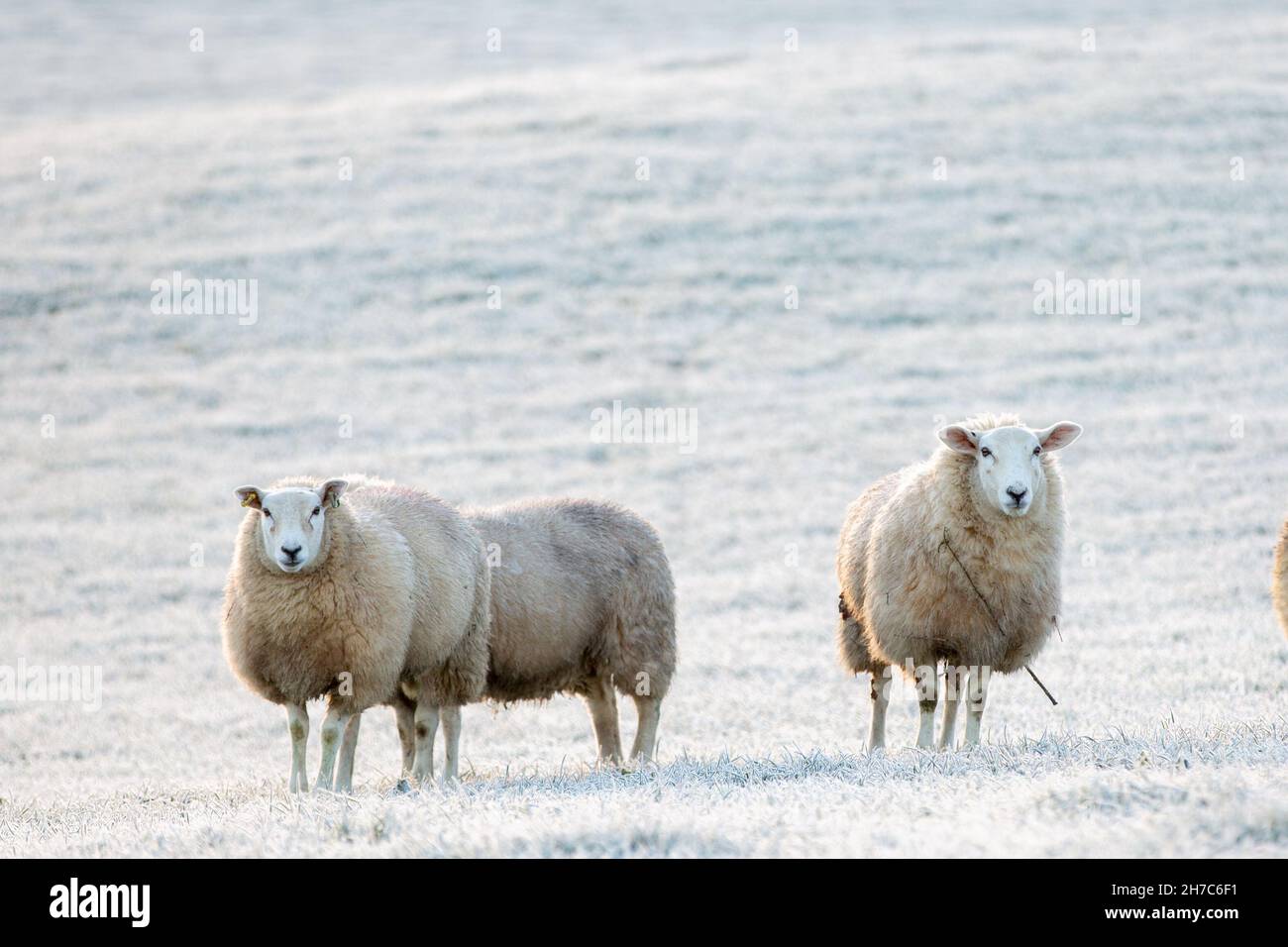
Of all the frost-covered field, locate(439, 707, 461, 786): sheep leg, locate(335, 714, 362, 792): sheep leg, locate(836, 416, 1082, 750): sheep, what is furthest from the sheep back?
locate(836, 416, 1082, 750): sheep

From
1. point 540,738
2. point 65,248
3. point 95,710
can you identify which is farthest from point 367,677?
point 65,248

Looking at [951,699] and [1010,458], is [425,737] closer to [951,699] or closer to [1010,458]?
[951,699]

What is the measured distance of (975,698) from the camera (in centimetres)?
892

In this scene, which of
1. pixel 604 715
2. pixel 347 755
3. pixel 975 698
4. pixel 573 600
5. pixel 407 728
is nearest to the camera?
pixel 347 755

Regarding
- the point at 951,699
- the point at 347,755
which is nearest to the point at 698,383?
the point at 951,699

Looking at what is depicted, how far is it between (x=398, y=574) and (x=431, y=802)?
278 centimetres

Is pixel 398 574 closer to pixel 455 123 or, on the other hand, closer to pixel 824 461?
pixel 824 461

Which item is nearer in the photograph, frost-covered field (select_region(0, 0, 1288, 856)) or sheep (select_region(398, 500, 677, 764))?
frost-covered field (select_region(0, 0, 1288, 856))

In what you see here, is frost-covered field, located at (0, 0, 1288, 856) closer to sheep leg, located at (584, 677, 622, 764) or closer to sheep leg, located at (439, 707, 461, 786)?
sheep leg, located at (439, 707, 461, 786)

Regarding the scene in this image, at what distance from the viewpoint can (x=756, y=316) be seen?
25.8 meters

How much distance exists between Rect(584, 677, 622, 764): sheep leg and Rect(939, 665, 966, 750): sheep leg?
2.32 m

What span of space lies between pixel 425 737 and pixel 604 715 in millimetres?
1545

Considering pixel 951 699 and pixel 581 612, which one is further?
pixel 581 612

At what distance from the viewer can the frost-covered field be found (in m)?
6.78
